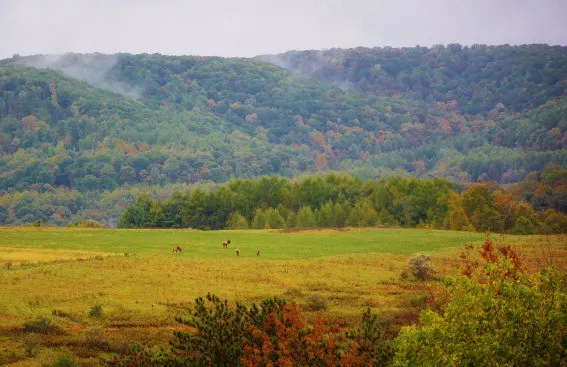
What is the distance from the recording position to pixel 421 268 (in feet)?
159

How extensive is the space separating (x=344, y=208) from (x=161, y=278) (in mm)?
85486

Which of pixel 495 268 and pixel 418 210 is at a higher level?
pixel 495 268

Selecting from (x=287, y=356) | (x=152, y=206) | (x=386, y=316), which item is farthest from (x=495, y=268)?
(x=152, y=206)

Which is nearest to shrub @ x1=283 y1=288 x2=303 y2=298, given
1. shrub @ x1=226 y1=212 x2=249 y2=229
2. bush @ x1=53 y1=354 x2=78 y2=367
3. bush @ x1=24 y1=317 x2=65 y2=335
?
bush @ x1=24 y1=317 x2=65 y2=335

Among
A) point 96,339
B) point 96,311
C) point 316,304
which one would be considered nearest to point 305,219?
point 316,304

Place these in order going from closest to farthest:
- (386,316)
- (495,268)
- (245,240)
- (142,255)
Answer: (495,268) → (386,316) → (142,255) → (245,240)

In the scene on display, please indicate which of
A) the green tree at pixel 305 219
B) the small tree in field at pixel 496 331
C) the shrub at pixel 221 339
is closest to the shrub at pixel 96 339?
the shrub at pixel 221 339

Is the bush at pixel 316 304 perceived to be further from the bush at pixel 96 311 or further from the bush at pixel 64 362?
the bush at pixel 64 362

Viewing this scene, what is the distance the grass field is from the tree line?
116ft

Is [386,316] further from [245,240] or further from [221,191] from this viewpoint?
[221,191]

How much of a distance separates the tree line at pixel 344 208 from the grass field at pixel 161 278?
3534 centimetres

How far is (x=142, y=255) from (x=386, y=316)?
3284 centimetres

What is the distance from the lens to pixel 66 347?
28344 millimetres

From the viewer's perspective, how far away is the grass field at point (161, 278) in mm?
31141
